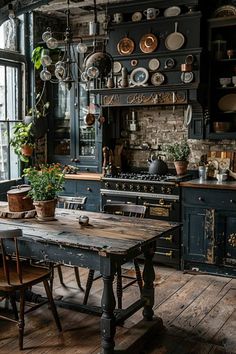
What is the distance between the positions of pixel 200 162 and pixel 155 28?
5.66 feet

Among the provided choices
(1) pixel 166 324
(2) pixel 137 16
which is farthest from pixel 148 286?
(2) pixel 137 16

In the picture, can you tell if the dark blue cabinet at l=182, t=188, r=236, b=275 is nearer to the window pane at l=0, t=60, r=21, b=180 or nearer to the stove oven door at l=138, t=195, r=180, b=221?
the stove oven door at l=138, t=195, r=180, b=221

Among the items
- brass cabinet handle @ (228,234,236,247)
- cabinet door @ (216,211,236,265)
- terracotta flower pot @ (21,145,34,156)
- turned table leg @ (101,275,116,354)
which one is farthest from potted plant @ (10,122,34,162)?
turned table leg @ (101,275,116,354)

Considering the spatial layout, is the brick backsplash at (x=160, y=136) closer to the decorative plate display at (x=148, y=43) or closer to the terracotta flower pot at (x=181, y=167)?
the terracotta flower pot at (x=181, y=167)

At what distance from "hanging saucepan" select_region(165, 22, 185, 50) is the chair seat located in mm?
3136

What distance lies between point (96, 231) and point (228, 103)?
116 inches

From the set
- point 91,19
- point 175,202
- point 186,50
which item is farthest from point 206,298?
point 91,19

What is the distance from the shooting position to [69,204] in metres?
4.70

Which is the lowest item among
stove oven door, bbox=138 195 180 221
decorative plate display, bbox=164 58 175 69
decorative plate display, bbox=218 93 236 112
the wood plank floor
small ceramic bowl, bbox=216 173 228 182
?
the wood plank floor

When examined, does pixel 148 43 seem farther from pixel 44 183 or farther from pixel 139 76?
pixel 44 183

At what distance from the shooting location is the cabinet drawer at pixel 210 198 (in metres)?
5.00

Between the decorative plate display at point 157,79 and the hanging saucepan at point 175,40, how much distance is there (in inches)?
13.2

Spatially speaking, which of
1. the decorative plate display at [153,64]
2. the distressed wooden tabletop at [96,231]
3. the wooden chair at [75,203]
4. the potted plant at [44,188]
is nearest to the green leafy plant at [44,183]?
the potted plant at [44,188]

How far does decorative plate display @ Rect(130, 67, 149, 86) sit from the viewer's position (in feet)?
18.7
